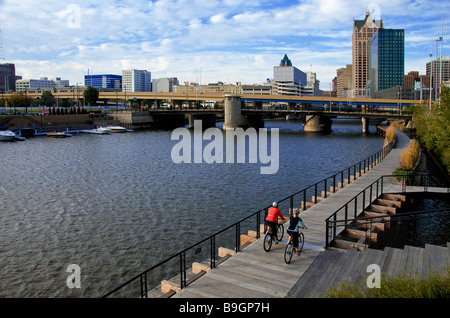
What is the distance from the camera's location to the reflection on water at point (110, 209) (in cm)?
1914

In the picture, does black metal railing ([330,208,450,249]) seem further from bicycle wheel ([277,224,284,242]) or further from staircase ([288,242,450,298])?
bicycle wheel ([277,224,284,242])

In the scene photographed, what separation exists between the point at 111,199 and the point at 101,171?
14.7 m

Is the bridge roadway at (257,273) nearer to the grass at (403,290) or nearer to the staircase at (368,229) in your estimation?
the staircase at (368,229)

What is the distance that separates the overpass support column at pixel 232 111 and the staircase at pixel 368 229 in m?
100

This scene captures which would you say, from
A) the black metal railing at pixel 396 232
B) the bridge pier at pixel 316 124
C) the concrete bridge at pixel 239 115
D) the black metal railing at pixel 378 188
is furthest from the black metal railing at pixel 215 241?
the bridge pier at pixel 316 124

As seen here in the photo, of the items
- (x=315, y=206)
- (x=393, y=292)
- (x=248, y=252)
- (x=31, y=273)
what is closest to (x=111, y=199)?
(x=31, y=273)

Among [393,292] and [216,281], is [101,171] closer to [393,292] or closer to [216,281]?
[216,281]

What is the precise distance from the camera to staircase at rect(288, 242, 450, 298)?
12633 mm

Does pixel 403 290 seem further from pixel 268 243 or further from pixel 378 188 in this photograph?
pixel 378 188

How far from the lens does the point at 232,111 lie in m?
125

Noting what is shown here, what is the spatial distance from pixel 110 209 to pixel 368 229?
1794 centimetres

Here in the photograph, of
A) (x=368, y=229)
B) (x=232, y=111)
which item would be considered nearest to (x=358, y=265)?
(x=368, y=229)

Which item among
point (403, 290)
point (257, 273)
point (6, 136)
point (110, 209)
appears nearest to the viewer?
point (403, 290)

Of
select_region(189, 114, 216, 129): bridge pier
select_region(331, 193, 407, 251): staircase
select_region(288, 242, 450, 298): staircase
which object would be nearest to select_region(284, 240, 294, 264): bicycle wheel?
select_region(288, 242, 450, 298): staircase
